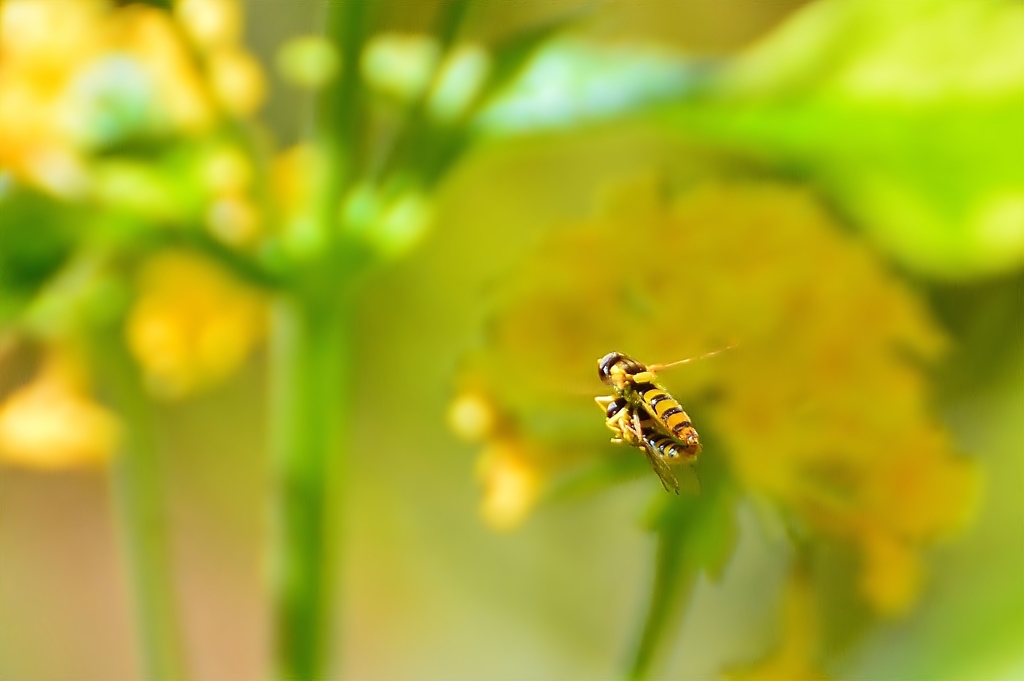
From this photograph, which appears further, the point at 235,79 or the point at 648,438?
the point at 235,79

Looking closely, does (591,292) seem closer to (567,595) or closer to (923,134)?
(923,134)

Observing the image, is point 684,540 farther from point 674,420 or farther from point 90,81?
point 90,81

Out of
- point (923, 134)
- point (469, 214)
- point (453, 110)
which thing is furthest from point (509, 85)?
point (469, 214)

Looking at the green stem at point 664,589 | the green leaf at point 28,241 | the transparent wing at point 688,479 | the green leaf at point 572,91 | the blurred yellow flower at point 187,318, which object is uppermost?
the green leaf at point 572,91

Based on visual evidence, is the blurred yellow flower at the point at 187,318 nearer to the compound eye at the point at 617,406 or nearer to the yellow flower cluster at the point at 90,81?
the yellow flower cluster at the point at 90,81

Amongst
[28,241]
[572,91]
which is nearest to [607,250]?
[572,91]

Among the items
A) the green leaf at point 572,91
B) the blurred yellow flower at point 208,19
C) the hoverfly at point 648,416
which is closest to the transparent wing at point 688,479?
the hoverfly at point 648,416

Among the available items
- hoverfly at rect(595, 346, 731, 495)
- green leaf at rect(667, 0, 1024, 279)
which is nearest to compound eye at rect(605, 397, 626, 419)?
hoverfly at rect(595, 346, 731, 495)
